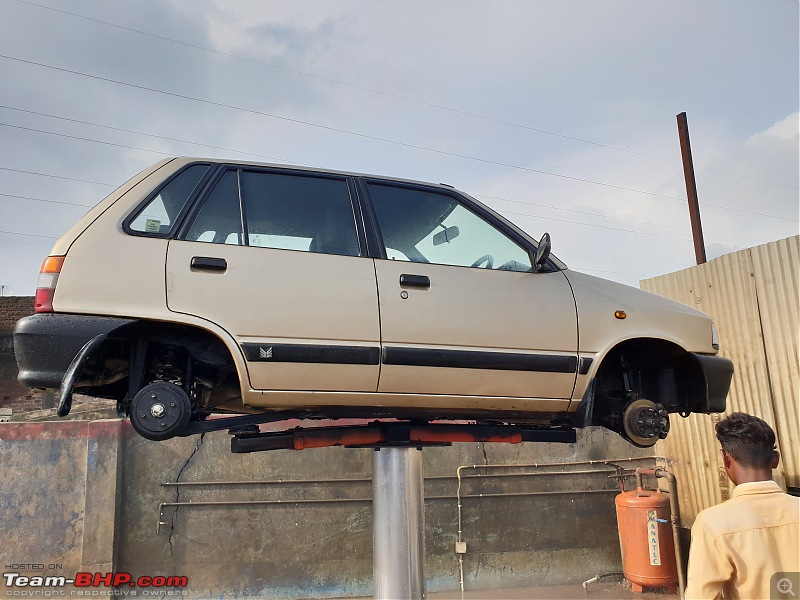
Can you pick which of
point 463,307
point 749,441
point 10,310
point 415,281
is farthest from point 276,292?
point 10,310

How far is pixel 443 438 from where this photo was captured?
3.22m

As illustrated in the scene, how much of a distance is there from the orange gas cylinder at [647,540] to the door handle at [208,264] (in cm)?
595

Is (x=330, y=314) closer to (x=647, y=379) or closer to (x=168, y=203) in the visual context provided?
(x=168, y=203)

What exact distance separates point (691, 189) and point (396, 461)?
10.3m

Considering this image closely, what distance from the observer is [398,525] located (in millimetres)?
3018

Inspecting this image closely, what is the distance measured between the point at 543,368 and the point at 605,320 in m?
0.50

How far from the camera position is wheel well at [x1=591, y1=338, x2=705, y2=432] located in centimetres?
355

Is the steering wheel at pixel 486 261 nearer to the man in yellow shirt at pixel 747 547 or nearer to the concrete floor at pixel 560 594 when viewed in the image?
the man in yellow shirt at pixel 747 547

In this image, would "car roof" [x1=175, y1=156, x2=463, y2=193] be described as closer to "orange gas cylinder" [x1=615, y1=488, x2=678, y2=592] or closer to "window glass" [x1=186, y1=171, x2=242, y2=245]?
"window glass" [x1=186, y1=171, x2=242, y2=245]

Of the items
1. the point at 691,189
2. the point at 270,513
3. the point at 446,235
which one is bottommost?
the point at 270,513

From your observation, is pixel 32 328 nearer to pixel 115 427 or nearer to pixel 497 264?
pixel 497 264

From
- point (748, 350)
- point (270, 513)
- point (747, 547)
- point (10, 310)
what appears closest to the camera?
point (747, 547)

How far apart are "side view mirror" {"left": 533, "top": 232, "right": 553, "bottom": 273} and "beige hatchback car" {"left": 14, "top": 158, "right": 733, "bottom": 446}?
0.5 inches

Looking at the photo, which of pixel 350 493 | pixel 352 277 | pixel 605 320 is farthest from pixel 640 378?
pixel 350 493
